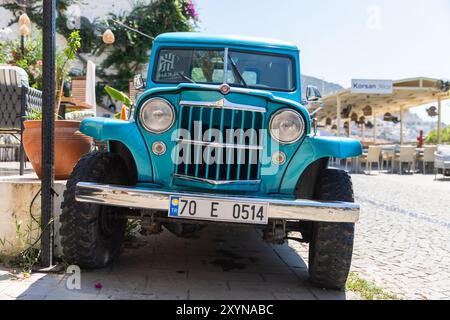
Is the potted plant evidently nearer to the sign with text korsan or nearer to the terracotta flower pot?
the terracotta flower pot

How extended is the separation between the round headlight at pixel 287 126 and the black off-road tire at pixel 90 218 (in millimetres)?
1244

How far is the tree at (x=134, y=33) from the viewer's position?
54.2 ft

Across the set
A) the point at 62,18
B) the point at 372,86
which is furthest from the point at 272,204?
the point at 62,18

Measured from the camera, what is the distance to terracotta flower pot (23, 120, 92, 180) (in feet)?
13.5

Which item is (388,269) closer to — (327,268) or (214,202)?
(327,268)

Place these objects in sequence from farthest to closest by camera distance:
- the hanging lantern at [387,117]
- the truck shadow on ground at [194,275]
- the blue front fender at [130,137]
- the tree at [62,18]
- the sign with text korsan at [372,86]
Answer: the hanging lantern at [387,117], the sign with text korsan at [372,86], the tree at [62,18], the blue front fender at [130,137], the truck shadow on ground at [194,275]

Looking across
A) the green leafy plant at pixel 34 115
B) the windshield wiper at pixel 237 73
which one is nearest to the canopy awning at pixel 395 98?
the windshield wiper at pixel 237 73

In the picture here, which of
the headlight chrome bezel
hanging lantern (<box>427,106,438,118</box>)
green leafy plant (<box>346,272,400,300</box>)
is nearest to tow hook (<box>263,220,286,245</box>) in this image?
the headlight chrome bezel

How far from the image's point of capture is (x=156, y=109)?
318 centimetres

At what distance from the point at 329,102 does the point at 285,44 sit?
17687 millimetres

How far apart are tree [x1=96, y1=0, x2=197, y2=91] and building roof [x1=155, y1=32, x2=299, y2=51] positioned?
12.6 m

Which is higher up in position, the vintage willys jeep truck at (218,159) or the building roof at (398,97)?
the building roof at (398,97)

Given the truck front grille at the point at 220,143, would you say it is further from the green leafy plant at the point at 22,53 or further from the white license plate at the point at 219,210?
the green leafy plant at the point at 22,53
